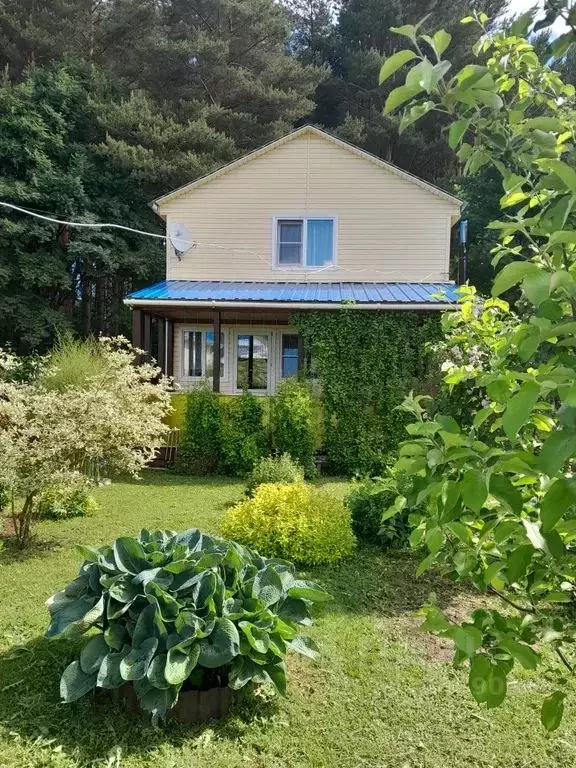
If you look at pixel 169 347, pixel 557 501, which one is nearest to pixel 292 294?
pixel 169 347

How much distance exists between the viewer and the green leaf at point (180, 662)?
3131mm

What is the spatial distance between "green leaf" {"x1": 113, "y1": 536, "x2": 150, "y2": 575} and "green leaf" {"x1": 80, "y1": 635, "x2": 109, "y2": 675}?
0.43m

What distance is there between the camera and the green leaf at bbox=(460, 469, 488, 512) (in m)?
1.00

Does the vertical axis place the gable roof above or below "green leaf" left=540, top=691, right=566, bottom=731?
above

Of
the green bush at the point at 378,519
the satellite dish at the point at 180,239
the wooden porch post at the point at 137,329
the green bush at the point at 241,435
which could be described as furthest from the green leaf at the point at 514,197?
the satellite dish at the point at 180,239

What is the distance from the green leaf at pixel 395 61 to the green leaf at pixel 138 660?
3.09 meters

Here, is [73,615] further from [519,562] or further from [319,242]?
[319,242]

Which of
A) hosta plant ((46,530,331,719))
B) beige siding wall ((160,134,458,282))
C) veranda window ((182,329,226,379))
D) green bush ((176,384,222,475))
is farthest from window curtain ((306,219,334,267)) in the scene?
hosta plant ((46,530,331,719))

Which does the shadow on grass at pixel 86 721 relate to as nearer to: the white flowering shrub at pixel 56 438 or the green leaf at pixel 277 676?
the green leaf at pixel 277 676

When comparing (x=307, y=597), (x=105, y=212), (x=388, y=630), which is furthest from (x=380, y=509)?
(x=105, y=212)

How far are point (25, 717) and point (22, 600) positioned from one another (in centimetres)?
190

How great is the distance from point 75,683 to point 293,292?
11.2 m

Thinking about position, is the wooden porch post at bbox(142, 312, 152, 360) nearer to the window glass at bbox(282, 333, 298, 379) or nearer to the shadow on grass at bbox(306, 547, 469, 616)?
the window glass at bbox(282, 333, 298, 379)

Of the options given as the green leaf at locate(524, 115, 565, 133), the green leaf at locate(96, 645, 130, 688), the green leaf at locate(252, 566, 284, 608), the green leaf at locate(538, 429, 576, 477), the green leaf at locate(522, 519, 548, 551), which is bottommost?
the green leaf at locate(96, 645, 130, 688)
